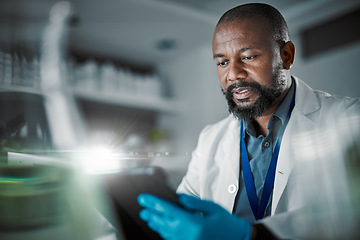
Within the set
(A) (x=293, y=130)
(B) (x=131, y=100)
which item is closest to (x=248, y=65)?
(A) (x=293, y=130)

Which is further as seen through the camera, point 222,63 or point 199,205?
point 222,63

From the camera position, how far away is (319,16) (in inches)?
52.7

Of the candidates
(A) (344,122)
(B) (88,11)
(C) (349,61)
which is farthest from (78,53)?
(A) (344,122)

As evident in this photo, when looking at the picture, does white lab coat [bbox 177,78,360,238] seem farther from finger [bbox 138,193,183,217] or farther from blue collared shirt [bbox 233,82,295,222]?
finger [bbox 138,193,183,217]

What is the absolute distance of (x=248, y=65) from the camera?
1.86ft

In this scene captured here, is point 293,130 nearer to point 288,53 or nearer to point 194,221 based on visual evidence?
point 288,53

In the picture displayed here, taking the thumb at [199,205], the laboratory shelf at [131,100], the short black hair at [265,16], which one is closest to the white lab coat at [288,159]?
the thumb at [199,205]

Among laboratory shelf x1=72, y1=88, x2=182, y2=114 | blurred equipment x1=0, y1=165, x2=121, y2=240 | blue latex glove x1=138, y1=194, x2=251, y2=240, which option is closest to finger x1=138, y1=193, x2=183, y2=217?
blue latex glove x1=138, y1=194, x2=251, y2=240

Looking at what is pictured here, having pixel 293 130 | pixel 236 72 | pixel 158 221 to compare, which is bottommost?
pixel 158 221

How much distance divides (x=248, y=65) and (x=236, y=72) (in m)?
0.03

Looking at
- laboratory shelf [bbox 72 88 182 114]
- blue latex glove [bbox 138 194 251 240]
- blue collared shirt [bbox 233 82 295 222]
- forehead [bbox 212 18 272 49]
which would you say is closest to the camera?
blue latex glove [bbox 138 194 251 240]

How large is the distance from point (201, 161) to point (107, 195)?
0.38 meters

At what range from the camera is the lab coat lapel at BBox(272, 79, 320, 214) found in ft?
2.08

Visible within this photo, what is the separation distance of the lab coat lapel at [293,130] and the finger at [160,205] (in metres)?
0.27
